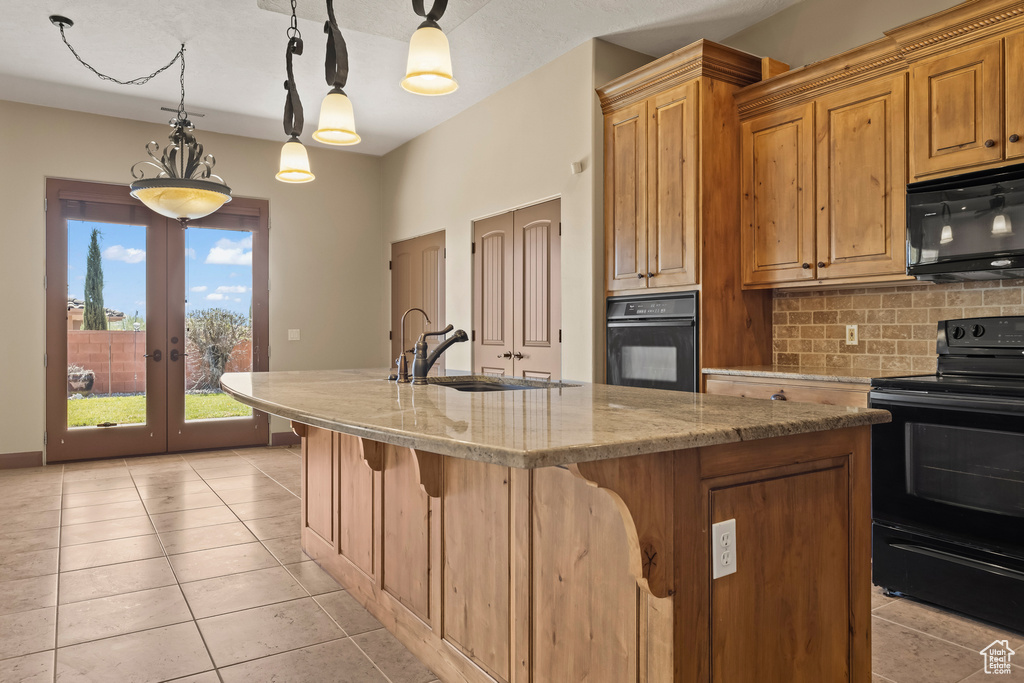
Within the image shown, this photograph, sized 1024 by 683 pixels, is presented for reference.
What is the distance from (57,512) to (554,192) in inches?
151

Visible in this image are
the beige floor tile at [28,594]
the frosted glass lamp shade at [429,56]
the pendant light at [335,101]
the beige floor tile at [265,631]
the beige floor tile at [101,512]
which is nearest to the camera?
the frosted glass lamp shade at [429,56]

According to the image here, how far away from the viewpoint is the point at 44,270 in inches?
218

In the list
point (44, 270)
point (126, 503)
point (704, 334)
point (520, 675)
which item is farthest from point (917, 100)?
point (44, 270)

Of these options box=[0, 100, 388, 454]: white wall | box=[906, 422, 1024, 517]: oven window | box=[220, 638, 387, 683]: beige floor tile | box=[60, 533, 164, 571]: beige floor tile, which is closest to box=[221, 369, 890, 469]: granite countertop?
box=[220, 638, 387, 683]: beige floor tile

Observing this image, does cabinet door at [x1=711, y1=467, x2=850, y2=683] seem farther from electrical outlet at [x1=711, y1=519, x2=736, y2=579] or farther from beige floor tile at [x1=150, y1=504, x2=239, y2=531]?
beige floor tile at [x1=150, y1=504, x2=239, y2=531]

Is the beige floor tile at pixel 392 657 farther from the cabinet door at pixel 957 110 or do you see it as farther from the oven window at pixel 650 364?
the cabinet door at pixel 957 110

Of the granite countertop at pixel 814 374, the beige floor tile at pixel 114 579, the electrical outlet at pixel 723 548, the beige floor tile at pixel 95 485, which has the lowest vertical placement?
the beige floor tile at pixel 114 579

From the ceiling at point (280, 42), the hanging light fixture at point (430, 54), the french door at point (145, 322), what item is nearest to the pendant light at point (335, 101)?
the hanging light fixture at point (430, 54)

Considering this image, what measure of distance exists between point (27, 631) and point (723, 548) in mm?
2601

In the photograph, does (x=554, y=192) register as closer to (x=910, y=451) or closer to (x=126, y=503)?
(x=910, y=451)

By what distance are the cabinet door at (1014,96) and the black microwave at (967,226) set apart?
9 centimetres

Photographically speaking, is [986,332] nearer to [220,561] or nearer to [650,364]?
[650,364]

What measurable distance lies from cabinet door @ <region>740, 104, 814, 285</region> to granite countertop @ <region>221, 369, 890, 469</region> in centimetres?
169

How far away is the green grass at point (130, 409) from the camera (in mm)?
5719
